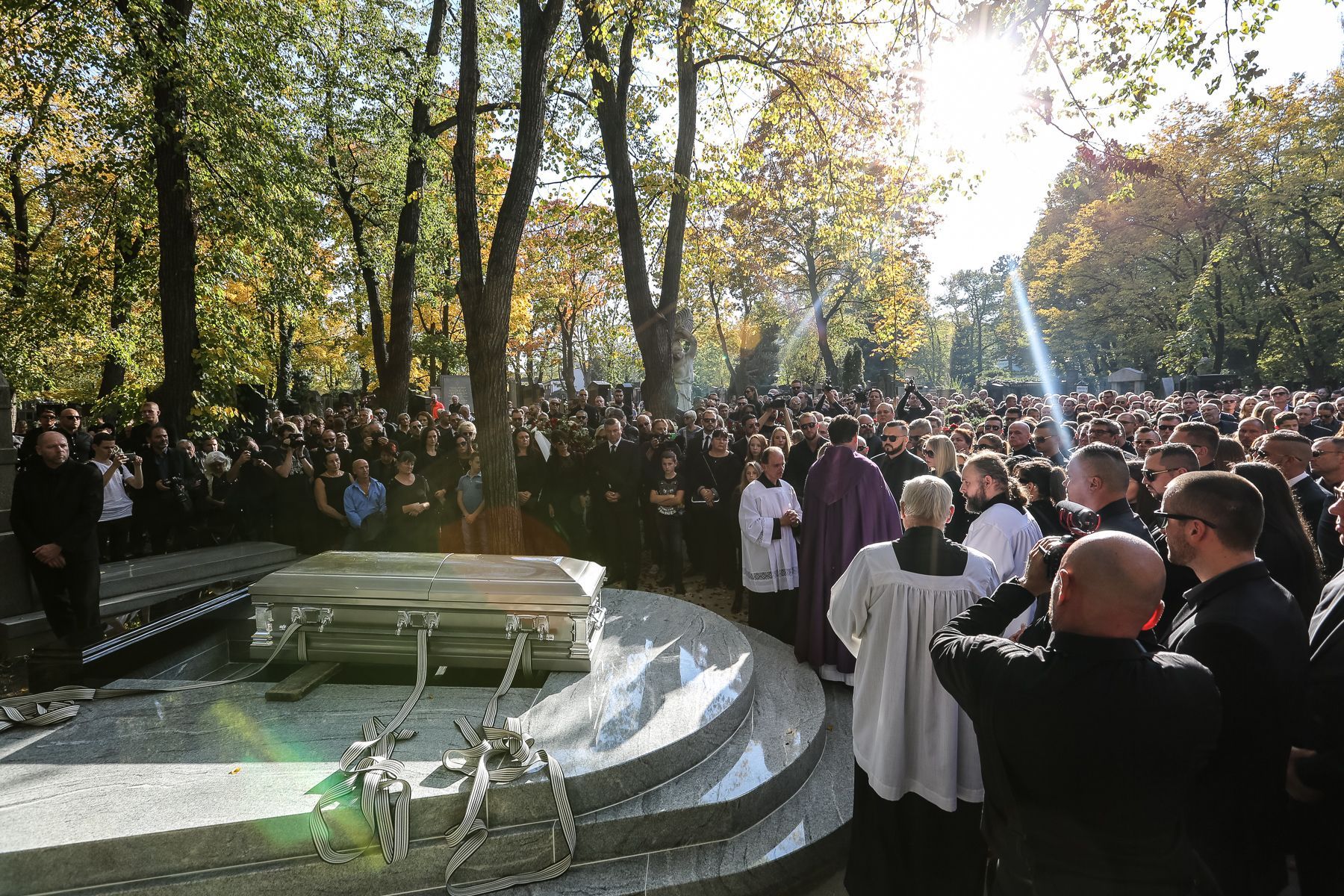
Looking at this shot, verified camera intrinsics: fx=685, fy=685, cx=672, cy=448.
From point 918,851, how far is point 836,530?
270 cm

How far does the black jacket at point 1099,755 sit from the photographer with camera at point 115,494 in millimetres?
9232

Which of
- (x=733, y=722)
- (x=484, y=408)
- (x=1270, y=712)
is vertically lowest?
(x=733, y=722)

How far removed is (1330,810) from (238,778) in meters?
4.34

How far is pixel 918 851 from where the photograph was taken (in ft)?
10.5

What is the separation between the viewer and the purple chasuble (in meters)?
5.53

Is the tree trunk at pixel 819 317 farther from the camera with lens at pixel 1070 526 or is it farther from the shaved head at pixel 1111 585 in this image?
the shaved head at pixel 1111 585

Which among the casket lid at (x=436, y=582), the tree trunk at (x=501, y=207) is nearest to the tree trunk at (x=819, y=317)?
the tree trunk at (x=501, y=207)

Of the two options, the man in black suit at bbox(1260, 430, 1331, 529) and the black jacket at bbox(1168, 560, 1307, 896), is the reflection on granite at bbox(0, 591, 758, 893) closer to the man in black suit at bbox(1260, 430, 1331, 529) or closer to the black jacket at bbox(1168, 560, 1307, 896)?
the black jacket at bbox(1168, 560, 1307, 896)

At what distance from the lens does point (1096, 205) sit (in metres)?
31.9

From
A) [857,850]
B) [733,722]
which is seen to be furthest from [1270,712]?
[733,722]

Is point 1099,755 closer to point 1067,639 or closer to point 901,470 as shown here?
point 1067,639

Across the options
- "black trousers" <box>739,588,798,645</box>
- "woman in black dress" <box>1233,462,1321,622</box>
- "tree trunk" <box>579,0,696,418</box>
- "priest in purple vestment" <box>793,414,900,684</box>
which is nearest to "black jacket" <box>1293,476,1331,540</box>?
"woman in black dress" <box>1233,462,1321,622</box>

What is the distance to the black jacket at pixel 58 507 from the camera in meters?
5.63

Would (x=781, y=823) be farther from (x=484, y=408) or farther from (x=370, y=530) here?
(x=370, y=530)
